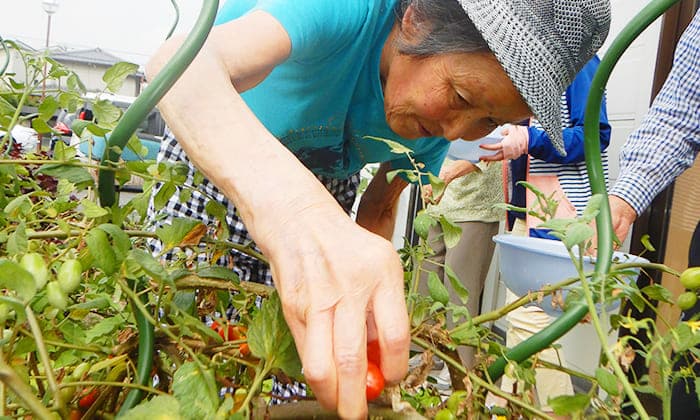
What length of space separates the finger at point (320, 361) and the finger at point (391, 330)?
0.10ft

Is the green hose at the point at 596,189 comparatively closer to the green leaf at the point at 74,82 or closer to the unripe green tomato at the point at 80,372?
the unripe green tomato at the point at 80,372

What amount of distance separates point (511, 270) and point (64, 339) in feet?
2.90

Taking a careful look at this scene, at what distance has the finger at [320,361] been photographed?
302 millimetres

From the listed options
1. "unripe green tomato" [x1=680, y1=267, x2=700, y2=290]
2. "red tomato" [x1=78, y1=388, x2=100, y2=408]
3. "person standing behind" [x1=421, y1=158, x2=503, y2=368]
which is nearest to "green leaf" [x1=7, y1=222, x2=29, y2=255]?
"red tomato" [x1=78, y1=388, x2=100, y2=408]

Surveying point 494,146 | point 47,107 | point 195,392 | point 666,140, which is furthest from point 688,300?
point 494,146

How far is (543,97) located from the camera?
2.66 ft

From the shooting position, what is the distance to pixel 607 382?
36 cm

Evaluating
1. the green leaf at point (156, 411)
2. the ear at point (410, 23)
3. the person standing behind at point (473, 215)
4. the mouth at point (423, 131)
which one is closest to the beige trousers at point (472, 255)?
the person standing behind at point (473, 215)

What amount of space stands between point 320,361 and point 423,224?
16cm

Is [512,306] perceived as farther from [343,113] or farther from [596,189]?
[343,113]

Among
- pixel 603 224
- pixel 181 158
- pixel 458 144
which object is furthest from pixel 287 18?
pixel 458 144

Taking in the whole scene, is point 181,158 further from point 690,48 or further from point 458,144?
point 458,144

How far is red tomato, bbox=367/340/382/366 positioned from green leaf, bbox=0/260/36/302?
0.19 m

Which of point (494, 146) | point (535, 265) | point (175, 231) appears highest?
point (175, 231)
